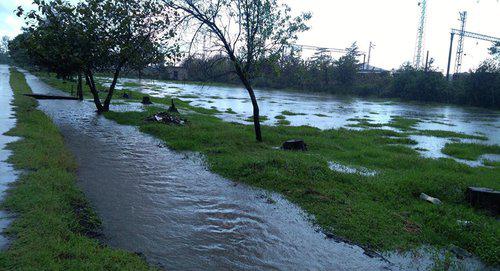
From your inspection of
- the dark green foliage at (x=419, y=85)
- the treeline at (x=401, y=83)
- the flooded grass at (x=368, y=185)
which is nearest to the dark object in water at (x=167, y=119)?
the flooded grass at (x=368, y=185)

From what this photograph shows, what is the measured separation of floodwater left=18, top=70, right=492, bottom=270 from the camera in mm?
5938

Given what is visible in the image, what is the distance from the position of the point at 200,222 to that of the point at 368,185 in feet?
14.9

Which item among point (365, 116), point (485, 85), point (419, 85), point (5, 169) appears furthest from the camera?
point (419, 85)

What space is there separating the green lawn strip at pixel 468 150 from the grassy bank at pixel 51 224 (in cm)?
1403

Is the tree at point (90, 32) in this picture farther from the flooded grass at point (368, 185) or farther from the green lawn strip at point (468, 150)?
the green lawn strip at point (468, 150)

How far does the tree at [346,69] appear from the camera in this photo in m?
79.2

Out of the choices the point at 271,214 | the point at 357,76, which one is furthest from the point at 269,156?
the point at 357,76

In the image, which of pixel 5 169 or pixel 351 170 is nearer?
pixel 5 169

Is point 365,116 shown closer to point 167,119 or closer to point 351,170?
point 167,119

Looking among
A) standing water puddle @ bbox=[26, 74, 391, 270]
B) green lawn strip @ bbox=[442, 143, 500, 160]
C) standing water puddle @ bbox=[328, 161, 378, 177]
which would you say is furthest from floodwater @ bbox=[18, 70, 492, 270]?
green lawn strip @ bbox=[442, 143, 500, 160]

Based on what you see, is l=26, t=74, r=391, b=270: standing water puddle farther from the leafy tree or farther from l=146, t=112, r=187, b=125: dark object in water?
the leafy tree

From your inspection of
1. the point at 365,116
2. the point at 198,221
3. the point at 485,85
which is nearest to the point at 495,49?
the point at 485,85

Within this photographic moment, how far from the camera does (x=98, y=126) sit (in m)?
18.2

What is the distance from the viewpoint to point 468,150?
16.3 m
